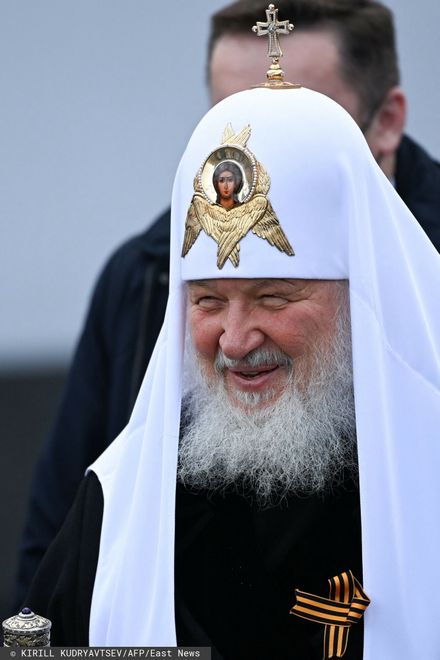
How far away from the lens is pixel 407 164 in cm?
571

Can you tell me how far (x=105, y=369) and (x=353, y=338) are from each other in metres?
2.07

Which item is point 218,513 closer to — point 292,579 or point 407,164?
Answer: point 292,579

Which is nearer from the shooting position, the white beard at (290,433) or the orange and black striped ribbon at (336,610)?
the orange and black striped ribbon at (336,610)

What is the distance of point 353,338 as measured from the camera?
401 cm

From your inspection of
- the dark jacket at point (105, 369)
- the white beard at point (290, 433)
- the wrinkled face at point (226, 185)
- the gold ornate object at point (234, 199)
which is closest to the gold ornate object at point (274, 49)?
the gold ornate object at point (234, 199)

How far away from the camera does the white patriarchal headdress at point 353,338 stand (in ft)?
12.7

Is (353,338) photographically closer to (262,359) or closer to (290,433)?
(262,359)

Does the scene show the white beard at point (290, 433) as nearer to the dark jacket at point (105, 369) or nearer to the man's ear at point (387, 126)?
the dark jacket at point (105, 369)

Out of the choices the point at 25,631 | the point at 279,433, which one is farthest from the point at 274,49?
the point at 25,631

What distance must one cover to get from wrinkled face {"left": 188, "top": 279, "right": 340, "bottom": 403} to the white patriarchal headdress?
0.06m

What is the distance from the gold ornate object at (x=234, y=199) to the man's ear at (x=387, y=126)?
4.61 feet

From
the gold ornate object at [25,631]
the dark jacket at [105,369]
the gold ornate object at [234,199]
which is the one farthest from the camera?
the dark jacket at [105,369]

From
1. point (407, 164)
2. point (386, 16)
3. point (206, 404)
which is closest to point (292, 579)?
point (206, 404)

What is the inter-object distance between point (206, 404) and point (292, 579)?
647 mm
